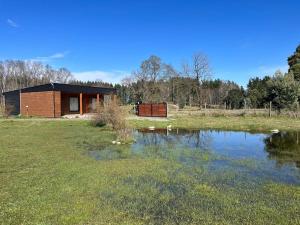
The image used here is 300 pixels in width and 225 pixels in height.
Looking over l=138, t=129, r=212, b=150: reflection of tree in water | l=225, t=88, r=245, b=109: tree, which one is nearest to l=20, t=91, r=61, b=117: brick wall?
l=138, t=129, r=212, b=150: reflection of tree in water

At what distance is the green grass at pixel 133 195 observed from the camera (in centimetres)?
476

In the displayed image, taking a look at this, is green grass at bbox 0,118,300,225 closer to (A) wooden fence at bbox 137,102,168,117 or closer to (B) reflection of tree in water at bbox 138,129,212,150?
(B) reflection of tree in water at bbox 138,129,212,150

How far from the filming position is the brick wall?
2998 cm

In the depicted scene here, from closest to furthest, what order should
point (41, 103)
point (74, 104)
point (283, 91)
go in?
point (41, 103), point (283, 91), point (74, 104)

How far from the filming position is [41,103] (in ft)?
100

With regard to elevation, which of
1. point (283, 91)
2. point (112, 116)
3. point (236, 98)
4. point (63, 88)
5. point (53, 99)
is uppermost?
point (63, 88)

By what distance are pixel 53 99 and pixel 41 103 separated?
1.78 m

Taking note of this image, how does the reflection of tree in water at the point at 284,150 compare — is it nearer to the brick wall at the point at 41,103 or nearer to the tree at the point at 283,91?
the tree at the point at 283,91

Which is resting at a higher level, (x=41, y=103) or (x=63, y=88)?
(x=63, y=88)

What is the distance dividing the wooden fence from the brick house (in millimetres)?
3602

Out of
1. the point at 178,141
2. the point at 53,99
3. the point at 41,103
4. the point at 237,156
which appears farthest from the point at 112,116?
the point at 41,103

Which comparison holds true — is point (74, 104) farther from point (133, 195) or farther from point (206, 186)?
point (133, 195)

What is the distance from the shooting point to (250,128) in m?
19.6

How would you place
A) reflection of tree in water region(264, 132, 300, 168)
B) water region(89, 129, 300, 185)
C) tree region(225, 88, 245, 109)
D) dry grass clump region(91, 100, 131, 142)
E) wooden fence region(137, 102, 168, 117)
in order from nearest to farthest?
1. water region(89, 129, 300, 185)
2. reflection of tree in water region(264, 132, 300, 168)
3. dry grass clump region(91, 100, 131, 142)
4. wooden fence region(137, 102, 168, 117)
5. tree region(225, 88, 245, 109)
